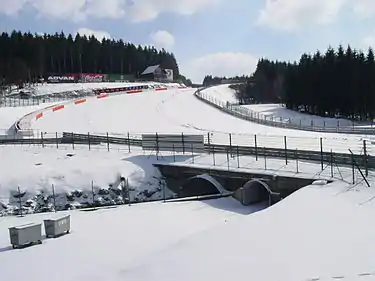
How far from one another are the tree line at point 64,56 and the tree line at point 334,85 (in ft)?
213

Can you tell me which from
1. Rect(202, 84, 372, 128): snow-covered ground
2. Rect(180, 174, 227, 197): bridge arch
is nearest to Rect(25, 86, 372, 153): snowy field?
Rect(202, 84, 372, 128): snow-covered ground

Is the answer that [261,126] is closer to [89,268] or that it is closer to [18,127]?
[18,127]

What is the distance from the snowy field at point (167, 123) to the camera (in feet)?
153

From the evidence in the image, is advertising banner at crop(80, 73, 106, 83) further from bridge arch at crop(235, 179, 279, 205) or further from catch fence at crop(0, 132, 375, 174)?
bridge arch at crop(235, 179, 279, 205)

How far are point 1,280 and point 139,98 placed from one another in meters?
86.6

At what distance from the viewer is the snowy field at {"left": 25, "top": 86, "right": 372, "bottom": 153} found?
153ft

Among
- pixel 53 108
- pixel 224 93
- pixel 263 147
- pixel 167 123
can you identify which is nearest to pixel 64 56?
pixel 224 93

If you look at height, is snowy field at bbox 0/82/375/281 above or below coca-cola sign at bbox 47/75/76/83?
below

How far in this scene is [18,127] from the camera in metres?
54.1

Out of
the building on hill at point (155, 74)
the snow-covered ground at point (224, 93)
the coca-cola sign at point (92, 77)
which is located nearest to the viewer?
the coca-cola sign at point (92, 77)

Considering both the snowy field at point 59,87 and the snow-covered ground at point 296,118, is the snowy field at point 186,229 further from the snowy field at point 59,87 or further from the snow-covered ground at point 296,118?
the snowy field at point 59,87

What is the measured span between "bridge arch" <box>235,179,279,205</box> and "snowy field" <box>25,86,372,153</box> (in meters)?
12.2

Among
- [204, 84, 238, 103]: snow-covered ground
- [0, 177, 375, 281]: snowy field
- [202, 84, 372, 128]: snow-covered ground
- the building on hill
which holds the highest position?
the building on hill

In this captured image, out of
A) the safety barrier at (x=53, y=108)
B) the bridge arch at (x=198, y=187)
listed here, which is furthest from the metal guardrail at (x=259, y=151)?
the safety barrier at (x=53, y=108)
